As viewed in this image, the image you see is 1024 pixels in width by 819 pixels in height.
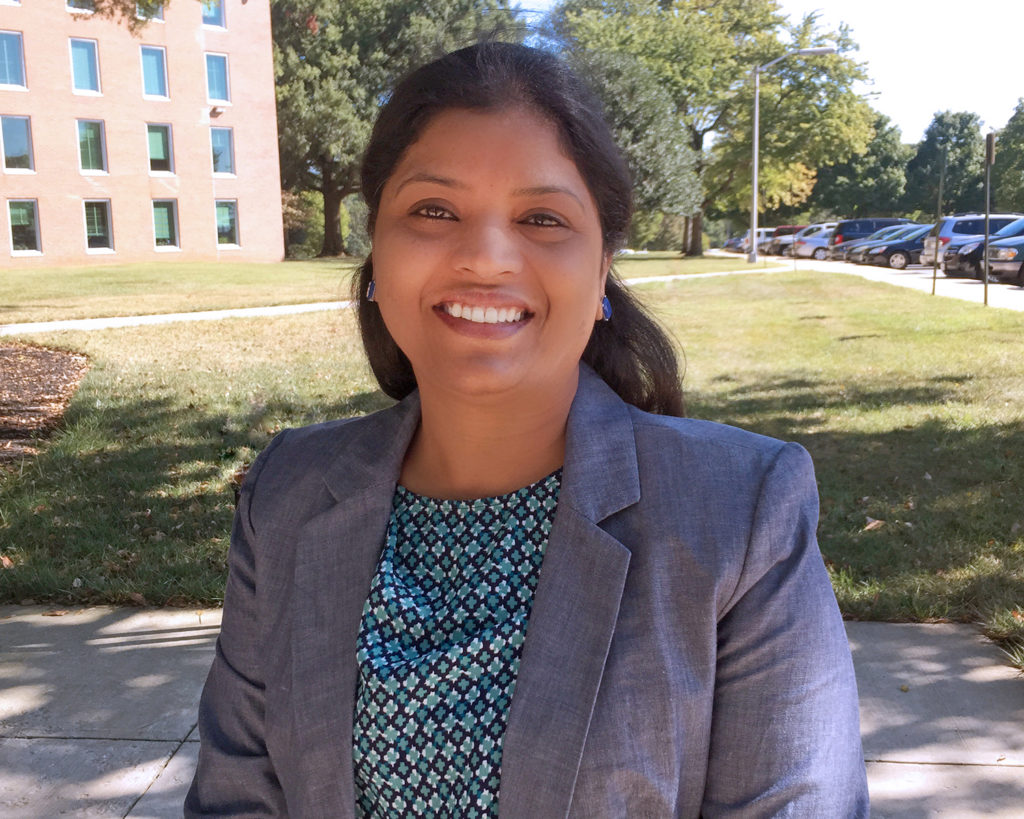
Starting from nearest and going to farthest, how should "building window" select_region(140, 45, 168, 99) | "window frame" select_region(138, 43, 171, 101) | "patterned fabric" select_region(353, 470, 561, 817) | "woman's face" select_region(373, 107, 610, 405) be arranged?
"patterned fabric" select_region(353, 470, 561, 817), "woman's face" select_region(373, 107, 610, 405), "window frame" select_region(138, 43, 171, 101), "building window" select_region(140, 45, 168, 99)

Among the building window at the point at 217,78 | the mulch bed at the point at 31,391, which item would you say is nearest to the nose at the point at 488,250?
the mulch bed at the point at 31,391

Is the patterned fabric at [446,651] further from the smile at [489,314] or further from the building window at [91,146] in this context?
the building window at [91,146]

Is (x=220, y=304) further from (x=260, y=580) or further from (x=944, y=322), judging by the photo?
(x=260, y=580)

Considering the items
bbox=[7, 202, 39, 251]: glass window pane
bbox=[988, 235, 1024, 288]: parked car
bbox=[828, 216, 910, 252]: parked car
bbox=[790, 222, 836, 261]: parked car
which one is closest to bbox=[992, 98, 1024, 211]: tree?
bbox=[988, 235, 1024, 288]: parked car

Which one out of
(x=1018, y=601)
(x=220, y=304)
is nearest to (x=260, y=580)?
(x=1018, y=601)

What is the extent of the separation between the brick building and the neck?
2432cm

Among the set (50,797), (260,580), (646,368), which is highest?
(646,368)

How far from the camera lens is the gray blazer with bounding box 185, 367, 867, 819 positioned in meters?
1.40

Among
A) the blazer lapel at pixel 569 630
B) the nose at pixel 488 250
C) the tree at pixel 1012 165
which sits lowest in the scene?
the blazer lapel at pixel 569 630

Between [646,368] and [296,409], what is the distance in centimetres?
645

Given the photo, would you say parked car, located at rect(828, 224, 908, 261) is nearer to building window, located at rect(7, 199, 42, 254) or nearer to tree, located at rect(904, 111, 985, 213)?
tree, located at rect(904, 111, 985, 213)

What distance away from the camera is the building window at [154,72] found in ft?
88.5

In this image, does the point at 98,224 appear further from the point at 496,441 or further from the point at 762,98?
the point at 496,441

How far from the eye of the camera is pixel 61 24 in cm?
2370
